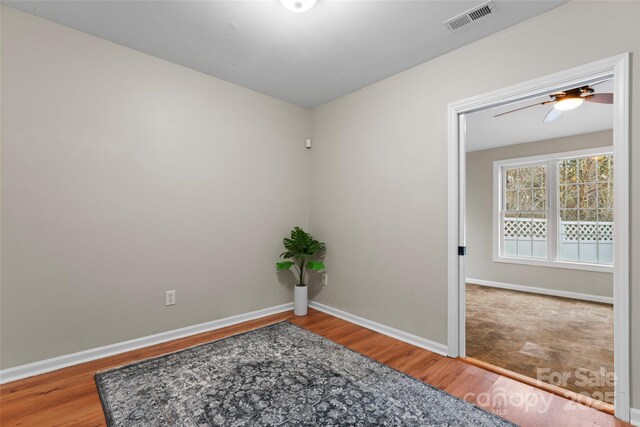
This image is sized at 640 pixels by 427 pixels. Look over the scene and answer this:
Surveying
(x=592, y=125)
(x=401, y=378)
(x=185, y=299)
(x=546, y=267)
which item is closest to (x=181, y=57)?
(x=185, y=299)

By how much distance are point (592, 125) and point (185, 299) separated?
5787mm

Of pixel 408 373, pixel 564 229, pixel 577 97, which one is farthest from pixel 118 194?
pixel 564 229

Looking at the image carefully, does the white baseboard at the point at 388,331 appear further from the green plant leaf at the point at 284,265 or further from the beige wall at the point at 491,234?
the beige wall at the point at 491,234

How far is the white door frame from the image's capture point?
1.72m

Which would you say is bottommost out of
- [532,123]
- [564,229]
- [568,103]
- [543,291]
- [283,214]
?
[543,291]

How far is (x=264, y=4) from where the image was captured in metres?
1.98

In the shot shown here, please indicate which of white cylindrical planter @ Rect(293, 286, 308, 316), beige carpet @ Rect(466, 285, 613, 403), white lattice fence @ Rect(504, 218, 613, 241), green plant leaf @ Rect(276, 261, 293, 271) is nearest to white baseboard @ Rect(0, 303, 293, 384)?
white cylindrical planter @ Rect(293, 286, 308, 316)

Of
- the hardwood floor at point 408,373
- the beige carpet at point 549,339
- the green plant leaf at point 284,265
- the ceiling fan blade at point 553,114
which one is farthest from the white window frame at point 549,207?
the green plant leaf at point 284,265

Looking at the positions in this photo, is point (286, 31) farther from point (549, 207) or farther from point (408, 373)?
point (549, 207)

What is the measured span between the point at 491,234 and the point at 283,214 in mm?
4099

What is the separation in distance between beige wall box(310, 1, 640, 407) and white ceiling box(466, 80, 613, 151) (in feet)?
4.27

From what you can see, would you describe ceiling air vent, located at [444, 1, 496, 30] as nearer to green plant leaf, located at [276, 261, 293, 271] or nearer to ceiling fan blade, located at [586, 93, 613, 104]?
ceiling fan blade, located at [586, 93, 613, 104]

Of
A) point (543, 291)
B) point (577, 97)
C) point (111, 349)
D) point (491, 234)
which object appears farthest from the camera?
point (491, 234)

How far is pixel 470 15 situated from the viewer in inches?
81.8
